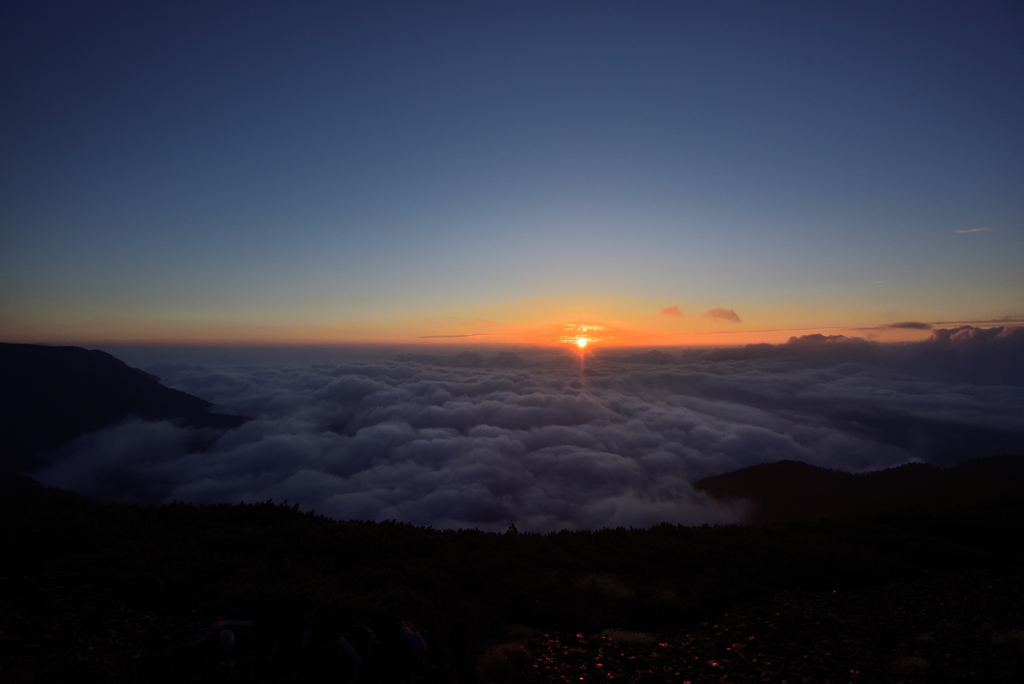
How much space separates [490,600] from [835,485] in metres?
76.4

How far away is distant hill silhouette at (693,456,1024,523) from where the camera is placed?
108 ft

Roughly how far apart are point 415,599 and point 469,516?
76.7 metres

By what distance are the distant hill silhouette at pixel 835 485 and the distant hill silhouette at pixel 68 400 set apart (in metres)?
174

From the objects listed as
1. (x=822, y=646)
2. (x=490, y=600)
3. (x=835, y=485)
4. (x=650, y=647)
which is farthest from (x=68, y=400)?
(x=835, y=485)

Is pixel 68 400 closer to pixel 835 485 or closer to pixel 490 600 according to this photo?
pixel 490 600

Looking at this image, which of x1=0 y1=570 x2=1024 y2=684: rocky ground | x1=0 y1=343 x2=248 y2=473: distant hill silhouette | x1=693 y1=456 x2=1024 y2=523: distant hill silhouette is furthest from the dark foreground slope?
x1=0 y1=343 x2=248 y2=473: distant hill silhouette

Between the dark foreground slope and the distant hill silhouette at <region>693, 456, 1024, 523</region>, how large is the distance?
19.7 metres

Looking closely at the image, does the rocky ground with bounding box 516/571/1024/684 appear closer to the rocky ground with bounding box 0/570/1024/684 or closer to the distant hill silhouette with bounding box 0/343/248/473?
the rocky ground with bounding box 0/570/1024/684

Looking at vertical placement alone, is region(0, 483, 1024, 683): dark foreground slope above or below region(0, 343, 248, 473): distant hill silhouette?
above

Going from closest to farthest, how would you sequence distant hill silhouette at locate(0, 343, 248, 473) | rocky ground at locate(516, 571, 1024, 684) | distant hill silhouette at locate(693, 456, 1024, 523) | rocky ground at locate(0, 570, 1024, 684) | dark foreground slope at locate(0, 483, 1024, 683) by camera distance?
rocky ground at locate(0, 570, 1024, 684) → dark foreground slope at locate(0, 483, 1024, 683) → rocky ground at locate(516, 571, 1024, 684) → distant hill silhouette at locate(693, 456, 1024, 523) → distant hill silhouette at locate(0, 343, 248, 473)

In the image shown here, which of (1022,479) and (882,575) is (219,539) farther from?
(1022,479)

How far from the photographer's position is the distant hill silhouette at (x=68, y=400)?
133250 mm

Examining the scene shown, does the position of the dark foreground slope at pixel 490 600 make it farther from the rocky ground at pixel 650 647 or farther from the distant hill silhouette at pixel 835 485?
the distant hill silhouette at pixel 835 485

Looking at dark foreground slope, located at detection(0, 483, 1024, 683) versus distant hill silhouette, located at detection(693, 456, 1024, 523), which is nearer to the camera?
dark foreground slope, located at detection(0, 483, 1024, 683)
